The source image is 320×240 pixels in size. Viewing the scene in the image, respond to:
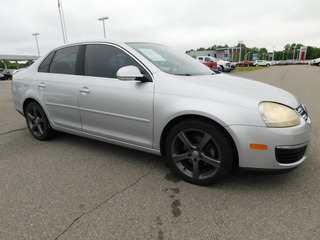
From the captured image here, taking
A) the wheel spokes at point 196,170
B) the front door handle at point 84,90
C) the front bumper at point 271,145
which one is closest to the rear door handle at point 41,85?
the front door handle at point 84,90

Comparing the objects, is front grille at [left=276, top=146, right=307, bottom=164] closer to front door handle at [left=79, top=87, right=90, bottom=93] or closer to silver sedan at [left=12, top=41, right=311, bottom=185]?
silver sedan at [left=12, top=41, right=311, bottom=185]

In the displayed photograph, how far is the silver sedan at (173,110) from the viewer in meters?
2.13

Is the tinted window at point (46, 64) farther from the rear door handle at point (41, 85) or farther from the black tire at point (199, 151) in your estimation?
the black tire at point (199, 151)

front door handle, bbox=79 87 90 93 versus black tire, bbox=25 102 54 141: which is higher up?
front door handle, bbox=79 87 90 93

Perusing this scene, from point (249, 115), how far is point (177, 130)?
0.71 m

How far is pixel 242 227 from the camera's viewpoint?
1.88 metres

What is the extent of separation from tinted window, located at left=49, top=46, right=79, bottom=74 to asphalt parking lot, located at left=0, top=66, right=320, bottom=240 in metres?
1.22

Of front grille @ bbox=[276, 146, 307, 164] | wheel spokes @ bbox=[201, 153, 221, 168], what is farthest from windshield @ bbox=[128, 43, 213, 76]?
front grille @ bbox=[276, 146, 307, 164]

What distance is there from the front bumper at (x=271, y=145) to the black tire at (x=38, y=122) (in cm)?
290

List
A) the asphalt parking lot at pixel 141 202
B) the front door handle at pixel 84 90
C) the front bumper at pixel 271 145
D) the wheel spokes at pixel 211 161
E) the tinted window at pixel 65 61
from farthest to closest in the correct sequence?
the tinted window at pixel 65 61
the front door handle at pixel 84 90
the wheel spokes at pixel 211 161
the front bumper at pixel 271 145
the asphalt parking lot at pixel 141 202

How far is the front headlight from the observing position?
82.2 inches

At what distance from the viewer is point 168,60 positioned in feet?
9.76

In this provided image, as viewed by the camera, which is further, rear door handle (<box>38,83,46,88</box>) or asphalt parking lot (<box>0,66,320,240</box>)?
rear door handle (<box>38,83,46,88</box>)

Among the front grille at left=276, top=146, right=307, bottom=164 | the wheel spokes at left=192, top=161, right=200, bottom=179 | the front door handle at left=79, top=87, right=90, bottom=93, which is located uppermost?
the front door handle at left=79, top=87, right=90, bottom=93
